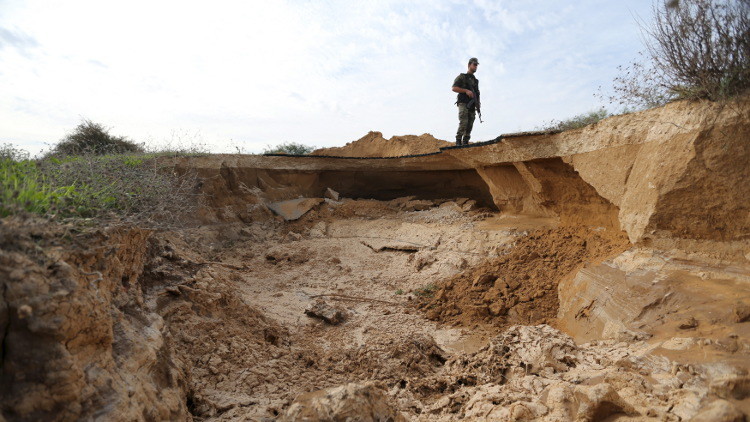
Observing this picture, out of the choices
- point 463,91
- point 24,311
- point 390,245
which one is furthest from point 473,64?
point 24,311

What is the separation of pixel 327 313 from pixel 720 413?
405 cm

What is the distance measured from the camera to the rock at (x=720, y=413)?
215 cm

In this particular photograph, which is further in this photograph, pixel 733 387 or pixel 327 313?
pixel 327 313

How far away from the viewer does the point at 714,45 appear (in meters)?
3.75

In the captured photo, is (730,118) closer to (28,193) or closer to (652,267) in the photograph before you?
(652,267)

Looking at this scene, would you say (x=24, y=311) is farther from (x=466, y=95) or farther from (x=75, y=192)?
(x=466, y=95)

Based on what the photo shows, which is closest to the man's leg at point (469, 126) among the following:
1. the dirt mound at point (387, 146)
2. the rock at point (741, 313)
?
the dirt mound at point (387, 146)

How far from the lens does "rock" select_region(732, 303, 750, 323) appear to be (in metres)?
3.06

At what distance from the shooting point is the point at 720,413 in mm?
2176

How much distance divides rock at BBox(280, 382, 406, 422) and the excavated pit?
0.01 metres

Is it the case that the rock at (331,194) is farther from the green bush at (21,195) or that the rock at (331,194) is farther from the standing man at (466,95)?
the green bush at (21,195)

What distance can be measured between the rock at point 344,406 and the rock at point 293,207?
7.28m

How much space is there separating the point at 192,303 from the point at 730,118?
18.3 feet

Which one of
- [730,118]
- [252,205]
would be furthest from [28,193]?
[252,205]
